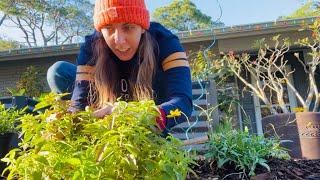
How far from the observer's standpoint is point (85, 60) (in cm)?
172

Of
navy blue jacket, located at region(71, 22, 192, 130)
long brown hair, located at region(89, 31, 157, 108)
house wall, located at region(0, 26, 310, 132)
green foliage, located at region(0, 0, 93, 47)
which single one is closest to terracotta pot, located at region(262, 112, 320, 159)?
navy blue jacket, located at region(71, 22, 192, 130)

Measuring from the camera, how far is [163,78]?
5.40ft

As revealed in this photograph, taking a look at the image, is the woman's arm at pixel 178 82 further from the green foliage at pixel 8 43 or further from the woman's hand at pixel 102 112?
the green foliage at pixel 8 43

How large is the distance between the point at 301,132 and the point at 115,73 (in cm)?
213

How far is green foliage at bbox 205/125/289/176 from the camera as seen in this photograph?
1.87 metres

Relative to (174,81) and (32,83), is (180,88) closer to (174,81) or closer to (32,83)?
(174,81)

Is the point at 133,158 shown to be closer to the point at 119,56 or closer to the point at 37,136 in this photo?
→ the point at 37,136

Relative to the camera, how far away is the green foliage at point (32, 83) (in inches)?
300

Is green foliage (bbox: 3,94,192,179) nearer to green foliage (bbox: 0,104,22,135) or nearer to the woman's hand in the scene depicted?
the woman's hand

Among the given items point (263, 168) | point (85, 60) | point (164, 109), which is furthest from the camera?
point (263, 168)

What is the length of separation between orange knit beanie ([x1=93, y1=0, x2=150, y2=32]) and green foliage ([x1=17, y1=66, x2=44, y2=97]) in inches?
253

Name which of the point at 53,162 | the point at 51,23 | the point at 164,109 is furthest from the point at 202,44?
the point at 51,23

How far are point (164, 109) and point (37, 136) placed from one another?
467mm

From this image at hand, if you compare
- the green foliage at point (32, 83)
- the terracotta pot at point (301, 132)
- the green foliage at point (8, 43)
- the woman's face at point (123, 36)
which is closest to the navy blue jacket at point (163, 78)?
the woman's face at point (123, 36)
